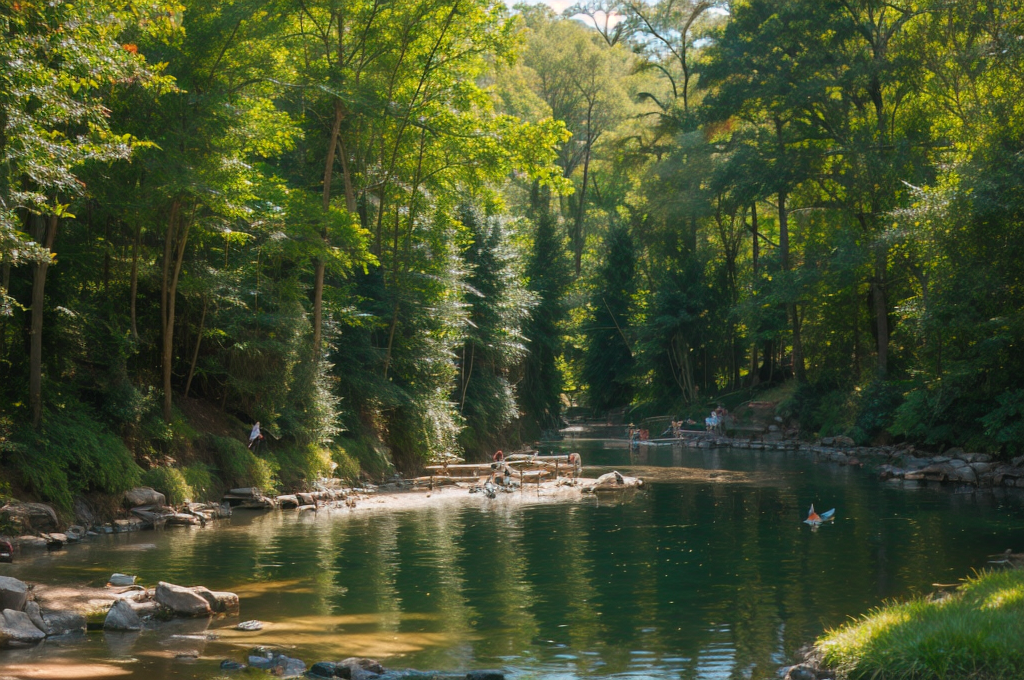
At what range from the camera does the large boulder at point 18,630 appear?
9.72 m

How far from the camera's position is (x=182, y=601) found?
1120cm

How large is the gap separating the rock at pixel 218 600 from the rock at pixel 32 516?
5.50m

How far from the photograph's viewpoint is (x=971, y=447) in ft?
88.5

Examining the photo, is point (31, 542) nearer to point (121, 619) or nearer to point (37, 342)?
point (37, 342)

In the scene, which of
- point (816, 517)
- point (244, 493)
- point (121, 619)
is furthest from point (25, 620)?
point (816, 517)

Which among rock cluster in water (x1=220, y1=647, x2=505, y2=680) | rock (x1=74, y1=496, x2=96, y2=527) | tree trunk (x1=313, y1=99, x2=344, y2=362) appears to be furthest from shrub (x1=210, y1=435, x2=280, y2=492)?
rock cluster in water (x1=220, y1=647, x2=505, y2=680)

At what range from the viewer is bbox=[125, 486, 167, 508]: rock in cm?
1780

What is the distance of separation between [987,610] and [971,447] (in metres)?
20.5

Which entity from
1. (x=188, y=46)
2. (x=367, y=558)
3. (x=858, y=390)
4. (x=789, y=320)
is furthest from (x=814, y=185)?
(x=367, y=558)

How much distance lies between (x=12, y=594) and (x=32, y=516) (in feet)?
18.7

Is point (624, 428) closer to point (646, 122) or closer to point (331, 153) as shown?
point (646, 122)

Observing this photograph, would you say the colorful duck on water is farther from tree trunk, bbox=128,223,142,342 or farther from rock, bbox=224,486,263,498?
tree trunk, bbox=128,223,142,342

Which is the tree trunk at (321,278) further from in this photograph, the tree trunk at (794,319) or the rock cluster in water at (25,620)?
the tree trunk at (794,319)

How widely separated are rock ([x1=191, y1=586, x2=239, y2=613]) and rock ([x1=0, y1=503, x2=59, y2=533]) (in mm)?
5503
